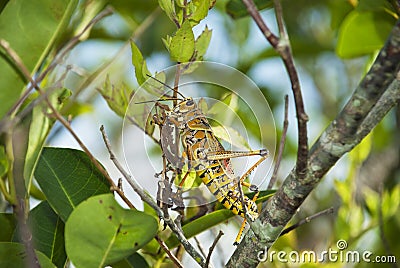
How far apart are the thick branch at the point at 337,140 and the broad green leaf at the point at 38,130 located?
0.31 meters

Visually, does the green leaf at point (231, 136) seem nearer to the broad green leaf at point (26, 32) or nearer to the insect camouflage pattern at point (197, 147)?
the insect camouflage pattern at point (197, 147)

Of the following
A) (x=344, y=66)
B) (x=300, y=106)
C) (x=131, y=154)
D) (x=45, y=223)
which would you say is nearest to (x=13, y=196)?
(x=45, y=223)

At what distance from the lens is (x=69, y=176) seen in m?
0.89

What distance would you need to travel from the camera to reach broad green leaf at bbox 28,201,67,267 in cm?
91

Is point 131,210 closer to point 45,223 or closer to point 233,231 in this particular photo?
point 45,223

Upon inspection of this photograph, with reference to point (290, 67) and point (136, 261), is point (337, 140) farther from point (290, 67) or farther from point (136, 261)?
point (136, 261)

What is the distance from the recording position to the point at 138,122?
878 millimetres

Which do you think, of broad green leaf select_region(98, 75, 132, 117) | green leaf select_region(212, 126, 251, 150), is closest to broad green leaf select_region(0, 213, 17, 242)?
broad green leaf select_region(98, 75, 132, 117)

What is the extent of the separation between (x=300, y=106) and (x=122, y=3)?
1060 mm

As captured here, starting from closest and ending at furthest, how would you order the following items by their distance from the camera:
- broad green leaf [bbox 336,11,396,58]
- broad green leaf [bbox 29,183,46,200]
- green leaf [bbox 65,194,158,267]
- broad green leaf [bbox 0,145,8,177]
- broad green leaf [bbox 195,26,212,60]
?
green leaf [bbox 65,194,158,267] < broad green leaf [bbox 195,26,212,60] < broad green leaf [bbox 0,145,8,177] < broad green leaf [bbox 29,183,46,200] < broad green leaf [bbox 336,11,396,58]

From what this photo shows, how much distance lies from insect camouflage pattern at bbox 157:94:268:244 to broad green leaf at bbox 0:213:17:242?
0.31m

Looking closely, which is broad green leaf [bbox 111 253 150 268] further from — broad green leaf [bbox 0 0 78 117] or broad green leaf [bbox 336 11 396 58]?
broad green leaf [bbox 336 11 396 58]

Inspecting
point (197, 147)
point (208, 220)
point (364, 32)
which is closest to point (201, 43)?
point (197, 147)

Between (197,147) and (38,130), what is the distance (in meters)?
0.26
